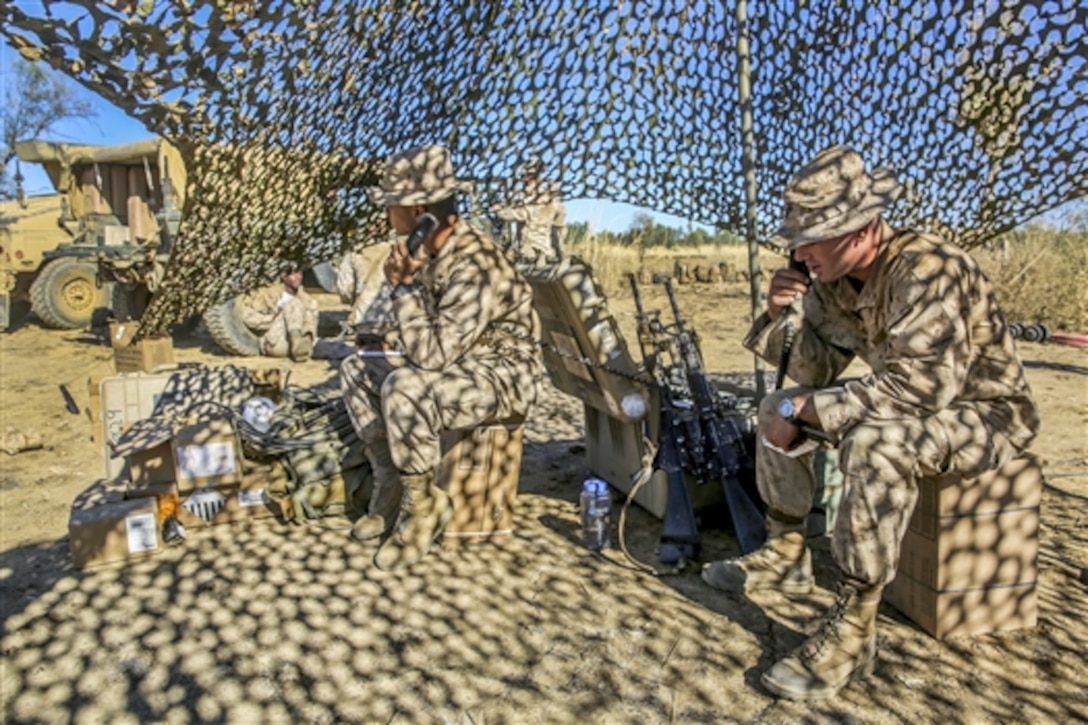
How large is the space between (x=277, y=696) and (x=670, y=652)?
121 cm

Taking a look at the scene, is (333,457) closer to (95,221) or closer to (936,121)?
(936,121)

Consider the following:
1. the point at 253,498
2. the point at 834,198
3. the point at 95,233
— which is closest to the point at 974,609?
the point at 834,198

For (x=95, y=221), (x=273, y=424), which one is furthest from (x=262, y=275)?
(x=95, y=221)

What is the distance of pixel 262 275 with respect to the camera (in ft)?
13.9

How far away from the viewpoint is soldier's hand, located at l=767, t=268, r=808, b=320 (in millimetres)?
3098

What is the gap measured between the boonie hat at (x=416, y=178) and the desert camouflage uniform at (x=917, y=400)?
1772 mm

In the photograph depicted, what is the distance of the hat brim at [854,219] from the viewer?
2.60 metres

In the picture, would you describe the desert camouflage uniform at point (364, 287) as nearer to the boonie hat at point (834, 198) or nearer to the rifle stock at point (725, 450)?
the rifle stock at point (725, 450)

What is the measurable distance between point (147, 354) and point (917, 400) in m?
5.44

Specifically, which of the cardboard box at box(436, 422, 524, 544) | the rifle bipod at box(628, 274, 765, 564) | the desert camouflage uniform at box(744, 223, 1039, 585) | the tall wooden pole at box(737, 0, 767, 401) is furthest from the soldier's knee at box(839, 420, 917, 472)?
the cardboard box at box(436, 422, 524, 544)

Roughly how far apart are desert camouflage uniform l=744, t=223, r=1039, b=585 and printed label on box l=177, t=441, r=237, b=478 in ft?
8.33

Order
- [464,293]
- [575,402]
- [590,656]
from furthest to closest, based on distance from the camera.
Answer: [575,402], [464,293], [590,656]

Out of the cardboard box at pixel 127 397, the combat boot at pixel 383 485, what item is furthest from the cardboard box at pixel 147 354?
the combat boot at pixel 383 485

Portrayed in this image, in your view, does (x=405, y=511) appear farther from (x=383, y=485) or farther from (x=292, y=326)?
(x=292, y=326)
